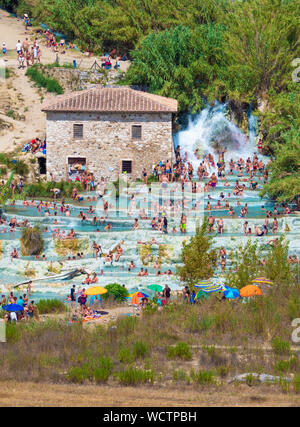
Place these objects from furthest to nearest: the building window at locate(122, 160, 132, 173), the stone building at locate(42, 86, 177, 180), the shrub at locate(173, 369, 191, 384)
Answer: the building window at locate(122, 160, 132, 173)
the stone building at locate(42, 86, 177, 180)
the shrub at locate(173, 369, 191, 384)

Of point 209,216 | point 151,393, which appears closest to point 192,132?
point 209,216

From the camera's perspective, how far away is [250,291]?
117ft

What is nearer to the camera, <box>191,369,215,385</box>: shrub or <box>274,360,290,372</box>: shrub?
<box>191,369,215,385</box>: shrub

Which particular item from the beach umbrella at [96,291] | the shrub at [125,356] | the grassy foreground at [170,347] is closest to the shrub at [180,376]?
the grassy foreground at [170,347]

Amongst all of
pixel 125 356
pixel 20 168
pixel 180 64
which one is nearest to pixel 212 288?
pixel 125 356

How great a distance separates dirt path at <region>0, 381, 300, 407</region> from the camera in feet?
87.9

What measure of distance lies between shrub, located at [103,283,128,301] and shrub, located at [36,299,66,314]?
2139 millimetres

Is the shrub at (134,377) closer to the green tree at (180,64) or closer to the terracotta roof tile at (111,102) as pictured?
the terracotta roof tile at (111,102)

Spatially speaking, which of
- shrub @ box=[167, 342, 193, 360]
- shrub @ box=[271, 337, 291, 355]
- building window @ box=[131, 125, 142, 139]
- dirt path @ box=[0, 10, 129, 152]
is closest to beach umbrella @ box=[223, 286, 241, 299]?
shrub @ box=[271, 337, 291, 355]

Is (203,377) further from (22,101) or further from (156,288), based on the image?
(22,101)

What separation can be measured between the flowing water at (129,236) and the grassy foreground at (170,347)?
8878 millimetres

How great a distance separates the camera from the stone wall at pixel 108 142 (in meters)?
56.4

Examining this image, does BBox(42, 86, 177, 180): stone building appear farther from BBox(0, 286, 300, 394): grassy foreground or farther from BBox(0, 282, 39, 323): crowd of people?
BBox(0, 286, 300, 394): grassy foreground
